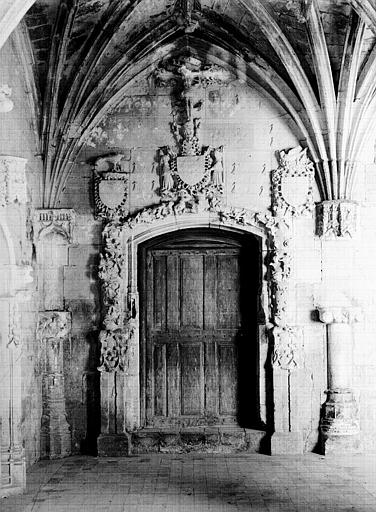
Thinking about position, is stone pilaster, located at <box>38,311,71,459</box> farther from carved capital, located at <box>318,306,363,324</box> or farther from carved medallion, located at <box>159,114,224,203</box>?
carved capital, located at <box>318,306,363,324</box>

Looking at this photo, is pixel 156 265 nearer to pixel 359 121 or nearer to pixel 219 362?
pixel 219 362

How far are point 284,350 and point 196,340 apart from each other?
1007 mm

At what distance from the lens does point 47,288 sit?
24.9 ft

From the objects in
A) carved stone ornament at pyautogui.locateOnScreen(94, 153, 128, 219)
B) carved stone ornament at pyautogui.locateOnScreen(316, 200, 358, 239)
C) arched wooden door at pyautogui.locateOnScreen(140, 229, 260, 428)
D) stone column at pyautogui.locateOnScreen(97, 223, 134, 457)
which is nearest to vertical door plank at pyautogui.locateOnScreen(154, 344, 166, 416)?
arched wooden door at pyautogui.locateOnScreen(140, 229, 260, 428)

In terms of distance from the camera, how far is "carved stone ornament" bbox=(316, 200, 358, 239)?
24.3 ft

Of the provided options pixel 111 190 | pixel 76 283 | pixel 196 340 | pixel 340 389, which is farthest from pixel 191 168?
pixel 340 389

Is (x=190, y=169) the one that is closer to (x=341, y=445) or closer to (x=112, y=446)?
(x=112, y=446)

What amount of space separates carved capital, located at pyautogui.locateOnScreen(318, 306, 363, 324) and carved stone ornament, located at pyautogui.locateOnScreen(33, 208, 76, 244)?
2833 millimetres

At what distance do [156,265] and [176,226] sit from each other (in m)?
0.57

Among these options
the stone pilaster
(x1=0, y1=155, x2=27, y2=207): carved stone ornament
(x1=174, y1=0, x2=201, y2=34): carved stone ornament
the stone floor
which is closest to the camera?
the stone floor

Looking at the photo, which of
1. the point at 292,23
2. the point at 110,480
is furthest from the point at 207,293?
the point at 292,23

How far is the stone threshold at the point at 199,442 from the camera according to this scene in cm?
744

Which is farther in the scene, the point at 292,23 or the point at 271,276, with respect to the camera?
the point at 271,276

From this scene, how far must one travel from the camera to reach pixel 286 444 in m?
7.36
